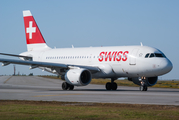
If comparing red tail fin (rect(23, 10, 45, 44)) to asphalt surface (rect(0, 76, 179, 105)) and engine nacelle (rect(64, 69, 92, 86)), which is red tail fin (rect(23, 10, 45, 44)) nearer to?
engine nacelle (rect(64, 69, 92, 86))

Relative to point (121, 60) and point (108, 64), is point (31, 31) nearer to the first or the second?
point (108, 64)

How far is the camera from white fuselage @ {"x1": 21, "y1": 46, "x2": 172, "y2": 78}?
28.6 meters

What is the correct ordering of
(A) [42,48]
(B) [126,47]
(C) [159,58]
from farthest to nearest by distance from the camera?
(A) [42,48], (B) [126,47], (C) [159,58]

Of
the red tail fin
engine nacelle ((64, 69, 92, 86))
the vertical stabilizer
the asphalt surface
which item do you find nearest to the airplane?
engine nacelle ((64, 69, 92, 86))

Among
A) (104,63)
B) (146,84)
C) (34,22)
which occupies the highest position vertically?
(34,22)

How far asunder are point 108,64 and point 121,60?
1539 millimetres

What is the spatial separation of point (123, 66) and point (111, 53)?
2012 millimetres

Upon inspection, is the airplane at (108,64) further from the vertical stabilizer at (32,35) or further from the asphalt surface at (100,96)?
the vertical stabilizer at (32,35)

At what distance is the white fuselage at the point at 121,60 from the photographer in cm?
2864

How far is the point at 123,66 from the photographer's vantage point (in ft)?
98.9

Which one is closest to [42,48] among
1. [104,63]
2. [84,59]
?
Answer: [84,59]

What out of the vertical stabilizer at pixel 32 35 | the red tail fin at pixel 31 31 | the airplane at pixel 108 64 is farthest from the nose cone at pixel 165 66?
the red tail fin at pixel 31 31

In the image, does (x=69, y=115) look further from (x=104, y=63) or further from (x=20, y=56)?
(x=20, y=56)

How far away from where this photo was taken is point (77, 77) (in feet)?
96.0
